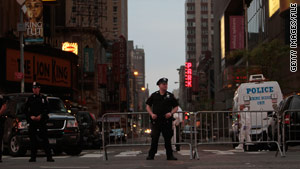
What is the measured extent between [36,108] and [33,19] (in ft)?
84.5

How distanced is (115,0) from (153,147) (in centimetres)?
12971

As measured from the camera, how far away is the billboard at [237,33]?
60406 millimetres

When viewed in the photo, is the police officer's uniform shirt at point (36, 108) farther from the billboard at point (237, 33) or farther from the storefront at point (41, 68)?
the billboard at point (237, 33)

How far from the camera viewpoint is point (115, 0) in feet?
459

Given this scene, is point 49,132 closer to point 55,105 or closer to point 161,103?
point 55,105

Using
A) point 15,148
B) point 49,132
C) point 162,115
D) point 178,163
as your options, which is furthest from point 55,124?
point 178,163

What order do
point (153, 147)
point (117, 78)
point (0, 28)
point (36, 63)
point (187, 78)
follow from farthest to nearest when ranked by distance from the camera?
point (187, 78)
point (117, 78)
point (36, 63)
point (0, 28)
point (153, 147)

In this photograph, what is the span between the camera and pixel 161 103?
12.3 m

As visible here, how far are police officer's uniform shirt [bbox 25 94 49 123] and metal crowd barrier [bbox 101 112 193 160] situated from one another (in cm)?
147

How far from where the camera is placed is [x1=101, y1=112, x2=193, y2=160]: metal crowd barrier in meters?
14.2

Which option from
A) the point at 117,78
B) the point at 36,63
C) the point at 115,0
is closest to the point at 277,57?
the point at 36,63

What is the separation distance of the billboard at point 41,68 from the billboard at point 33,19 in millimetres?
1295

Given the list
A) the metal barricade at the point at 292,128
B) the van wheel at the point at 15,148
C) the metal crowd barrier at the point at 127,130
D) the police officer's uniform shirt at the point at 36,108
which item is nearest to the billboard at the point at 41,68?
the van wheel at the point at 15,148

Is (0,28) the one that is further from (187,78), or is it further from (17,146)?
(187,78)
